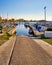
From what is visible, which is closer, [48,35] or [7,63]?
[7,63]

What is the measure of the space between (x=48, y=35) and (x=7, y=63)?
26.7m

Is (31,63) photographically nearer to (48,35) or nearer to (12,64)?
(12,64)

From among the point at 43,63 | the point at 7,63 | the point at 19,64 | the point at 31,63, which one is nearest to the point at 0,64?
the point at 7,63

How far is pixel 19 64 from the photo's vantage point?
11.2m

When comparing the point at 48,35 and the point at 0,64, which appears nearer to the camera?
the point at 0,64

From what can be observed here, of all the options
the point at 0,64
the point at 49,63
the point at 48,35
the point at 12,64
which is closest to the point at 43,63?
the point at 49,63

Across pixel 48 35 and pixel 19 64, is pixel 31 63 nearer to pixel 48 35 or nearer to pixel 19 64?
pixel 19 64

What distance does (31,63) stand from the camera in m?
11.5

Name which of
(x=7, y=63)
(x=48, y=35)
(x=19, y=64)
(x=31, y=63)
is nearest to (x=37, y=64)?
(x=31, y=63)

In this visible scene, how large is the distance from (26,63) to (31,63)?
34 centimetres

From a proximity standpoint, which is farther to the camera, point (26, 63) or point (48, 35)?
point (48, 35)

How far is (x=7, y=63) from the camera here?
11383 mm

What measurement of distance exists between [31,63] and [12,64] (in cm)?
128

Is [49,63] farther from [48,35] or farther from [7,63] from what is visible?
[48,35]
